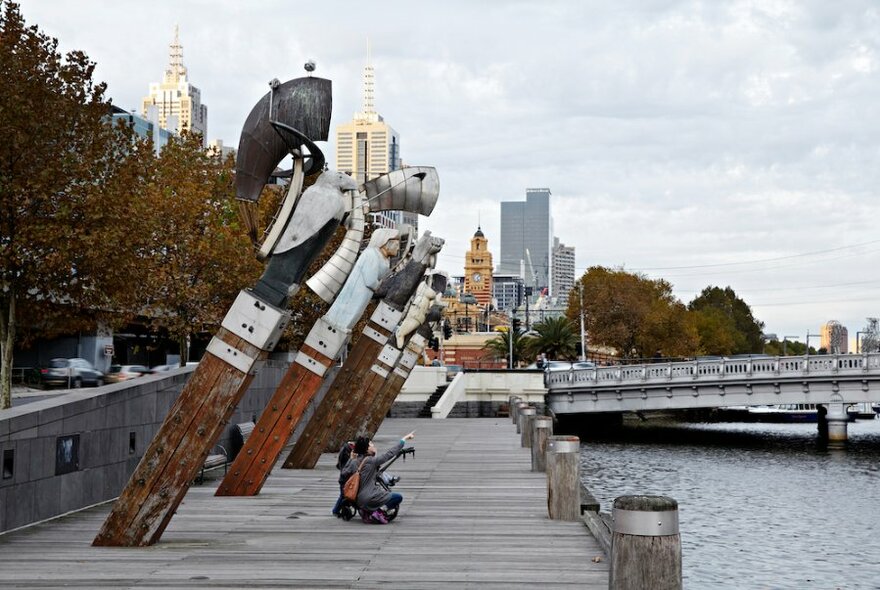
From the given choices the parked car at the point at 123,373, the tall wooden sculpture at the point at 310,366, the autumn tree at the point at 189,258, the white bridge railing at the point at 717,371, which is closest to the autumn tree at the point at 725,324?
the white bridge railing at the point at 717,371

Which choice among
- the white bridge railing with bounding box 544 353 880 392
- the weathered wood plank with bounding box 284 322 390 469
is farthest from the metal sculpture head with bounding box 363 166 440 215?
the white bridge railing with bounding box 544 353 880 392

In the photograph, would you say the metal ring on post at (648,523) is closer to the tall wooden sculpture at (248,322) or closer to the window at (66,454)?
the tall wooden sculpture at (248,322)

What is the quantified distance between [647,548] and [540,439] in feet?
47.6

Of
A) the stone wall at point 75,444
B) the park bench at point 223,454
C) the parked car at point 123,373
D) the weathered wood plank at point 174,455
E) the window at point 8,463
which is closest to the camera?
the weathered wood plank at point 174,455

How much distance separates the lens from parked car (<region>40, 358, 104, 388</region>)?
4753 cm

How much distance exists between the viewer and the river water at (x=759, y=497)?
71.7ft

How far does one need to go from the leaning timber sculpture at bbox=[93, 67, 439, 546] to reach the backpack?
2509mm

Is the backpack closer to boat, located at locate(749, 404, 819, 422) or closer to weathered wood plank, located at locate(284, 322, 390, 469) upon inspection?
weathered wood plank, located at locate(284, 322, 390, 469)

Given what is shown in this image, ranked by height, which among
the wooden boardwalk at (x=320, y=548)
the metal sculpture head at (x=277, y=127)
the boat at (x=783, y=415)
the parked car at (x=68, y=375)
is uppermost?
the metal sculpture head at (x=277, y=127)

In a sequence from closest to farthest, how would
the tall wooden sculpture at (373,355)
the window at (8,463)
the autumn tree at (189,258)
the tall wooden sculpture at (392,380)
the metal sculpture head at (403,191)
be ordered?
the window at (8,463) → the metal sculpture head at (403,191) → the tall wooden sculpture at (373,355) → the tall wooden sculpture at (392,380) → the autumn tree at (189,258)

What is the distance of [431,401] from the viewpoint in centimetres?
5612

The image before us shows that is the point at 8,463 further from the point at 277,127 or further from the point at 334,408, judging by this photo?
the point at 334,408

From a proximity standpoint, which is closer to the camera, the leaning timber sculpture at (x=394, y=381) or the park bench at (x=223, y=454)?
the park bench at (x=223, y=454)

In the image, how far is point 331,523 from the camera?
14.7m
